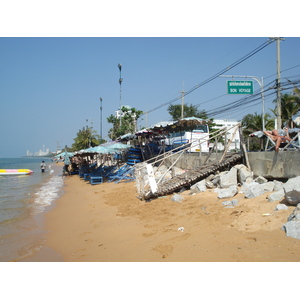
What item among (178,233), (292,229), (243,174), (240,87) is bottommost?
(178,233)

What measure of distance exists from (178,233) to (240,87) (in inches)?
478

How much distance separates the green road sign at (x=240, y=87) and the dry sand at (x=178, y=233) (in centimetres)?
853

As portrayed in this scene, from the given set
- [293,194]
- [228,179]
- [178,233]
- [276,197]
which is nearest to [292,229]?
[293,194]

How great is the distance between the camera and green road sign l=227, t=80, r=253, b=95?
15414mm

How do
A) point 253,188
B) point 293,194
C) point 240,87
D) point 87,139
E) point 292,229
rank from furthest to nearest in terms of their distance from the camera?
point 87,139 → point 240,87 → point 253,188 → point 293,194 → point 292,229

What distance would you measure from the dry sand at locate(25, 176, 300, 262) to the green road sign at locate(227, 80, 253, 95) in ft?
28.0

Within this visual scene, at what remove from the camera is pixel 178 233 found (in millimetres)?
5824

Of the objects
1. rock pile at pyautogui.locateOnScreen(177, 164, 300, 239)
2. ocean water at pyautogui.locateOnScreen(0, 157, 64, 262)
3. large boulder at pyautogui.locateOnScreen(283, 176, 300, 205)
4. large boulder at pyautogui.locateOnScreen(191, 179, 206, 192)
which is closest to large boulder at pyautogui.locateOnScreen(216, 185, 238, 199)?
rock pile at pyautogui.locateOnScreen(177, 164, 300, 239)

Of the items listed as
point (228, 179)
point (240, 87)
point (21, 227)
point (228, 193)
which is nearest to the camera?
point (228, 193)

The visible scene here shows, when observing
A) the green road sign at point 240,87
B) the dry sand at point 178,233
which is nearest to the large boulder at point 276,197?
the dry sand at point 178,233

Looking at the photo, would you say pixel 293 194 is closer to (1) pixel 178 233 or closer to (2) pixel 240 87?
(1) pixel 178 233

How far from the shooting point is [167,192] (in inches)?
398

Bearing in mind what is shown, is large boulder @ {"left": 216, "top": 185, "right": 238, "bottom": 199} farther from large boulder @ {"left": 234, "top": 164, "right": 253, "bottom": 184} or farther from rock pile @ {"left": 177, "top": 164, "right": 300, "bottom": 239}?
large boulder @ {"left": 234, "top": 164, "right": 253, "bottom": 184}

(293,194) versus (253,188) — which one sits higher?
(293,194)
